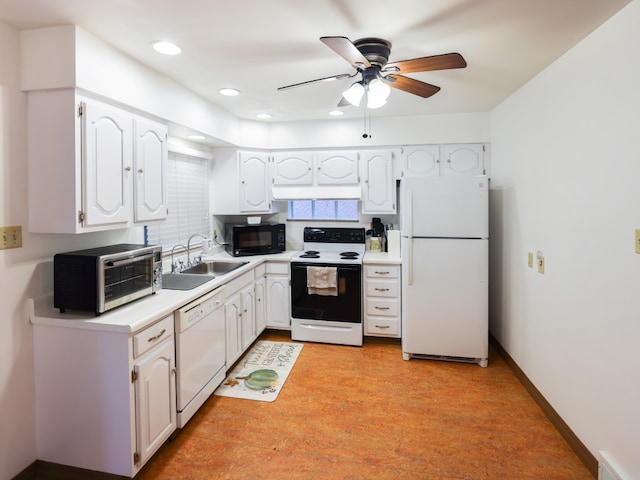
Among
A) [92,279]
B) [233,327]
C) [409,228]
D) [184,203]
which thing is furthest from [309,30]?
[233,327]

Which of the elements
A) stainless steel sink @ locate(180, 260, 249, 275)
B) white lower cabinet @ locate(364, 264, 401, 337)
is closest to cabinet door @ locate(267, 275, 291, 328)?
stainless steel sink @ locate(180, 260, 249, 275)

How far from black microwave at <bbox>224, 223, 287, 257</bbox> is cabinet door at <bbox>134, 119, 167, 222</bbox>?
3.98 feet

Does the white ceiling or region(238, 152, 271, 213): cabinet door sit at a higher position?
the white ceiling

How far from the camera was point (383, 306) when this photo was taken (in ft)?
11.4

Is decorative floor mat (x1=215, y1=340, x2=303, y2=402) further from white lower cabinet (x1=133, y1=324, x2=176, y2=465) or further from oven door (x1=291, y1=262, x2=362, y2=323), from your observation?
white lower cabinet (x1=133, y1=324, x2=176, y2=465)

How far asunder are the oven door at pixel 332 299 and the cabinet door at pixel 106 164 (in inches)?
70.6

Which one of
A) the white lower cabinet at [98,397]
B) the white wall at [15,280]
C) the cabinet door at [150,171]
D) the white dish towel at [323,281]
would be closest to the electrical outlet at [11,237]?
the white wall at [15,280]

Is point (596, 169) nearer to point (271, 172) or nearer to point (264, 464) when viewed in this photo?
point (264, 464)

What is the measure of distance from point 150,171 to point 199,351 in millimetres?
1257

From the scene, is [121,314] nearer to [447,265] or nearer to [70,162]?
[70,162]

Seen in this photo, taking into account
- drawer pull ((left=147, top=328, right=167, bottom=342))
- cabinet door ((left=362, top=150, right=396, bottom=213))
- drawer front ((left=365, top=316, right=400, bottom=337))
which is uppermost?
cabinet door ((left=362, top=150, right=396, bottom=213))

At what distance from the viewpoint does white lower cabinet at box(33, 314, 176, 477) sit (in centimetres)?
171

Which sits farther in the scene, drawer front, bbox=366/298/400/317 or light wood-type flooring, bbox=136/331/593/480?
drawer front, bbox=366/298/400/317

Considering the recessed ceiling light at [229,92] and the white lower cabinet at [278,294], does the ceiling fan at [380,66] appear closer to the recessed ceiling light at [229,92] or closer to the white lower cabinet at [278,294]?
the recessed ceiling light at [229,92]
